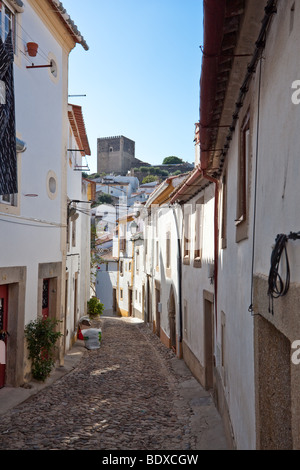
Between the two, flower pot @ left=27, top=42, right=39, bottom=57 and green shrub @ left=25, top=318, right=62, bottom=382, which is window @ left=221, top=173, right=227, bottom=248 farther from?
flower pot @ left=27, top=42, right=39, bottom=57

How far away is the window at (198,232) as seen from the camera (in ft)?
37.9

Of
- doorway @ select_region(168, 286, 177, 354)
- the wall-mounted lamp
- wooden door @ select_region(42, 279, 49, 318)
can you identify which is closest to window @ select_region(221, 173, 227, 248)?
wooden door @ select_region(42, 279, 49, 318)

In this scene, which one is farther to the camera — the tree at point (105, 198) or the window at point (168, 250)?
the tree at point (105, 198)

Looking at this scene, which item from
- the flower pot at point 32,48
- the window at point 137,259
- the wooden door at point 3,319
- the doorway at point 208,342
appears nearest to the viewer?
the wooden door at point 3,319

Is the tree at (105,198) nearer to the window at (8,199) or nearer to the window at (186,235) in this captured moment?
the window at (186,235)

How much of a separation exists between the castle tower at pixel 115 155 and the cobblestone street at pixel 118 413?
90.7 meters

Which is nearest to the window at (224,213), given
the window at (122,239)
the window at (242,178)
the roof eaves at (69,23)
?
the window at (242,178)

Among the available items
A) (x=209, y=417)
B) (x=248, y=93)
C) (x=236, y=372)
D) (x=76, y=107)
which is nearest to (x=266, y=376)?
(x=236, y=372)

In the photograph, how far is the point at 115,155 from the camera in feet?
338

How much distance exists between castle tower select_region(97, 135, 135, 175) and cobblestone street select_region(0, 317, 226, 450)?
90.7 meters

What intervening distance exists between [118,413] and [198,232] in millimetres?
5176

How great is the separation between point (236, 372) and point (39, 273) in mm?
6472
